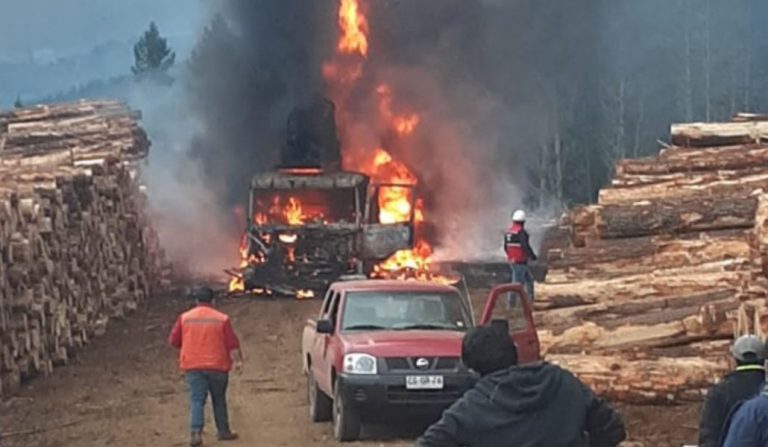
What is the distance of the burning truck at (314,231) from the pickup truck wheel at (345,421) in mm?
14886

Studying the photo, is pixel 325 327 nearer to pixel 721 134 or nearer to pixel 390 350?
pixel 390 350

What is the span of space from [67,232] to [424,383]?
34.9ft

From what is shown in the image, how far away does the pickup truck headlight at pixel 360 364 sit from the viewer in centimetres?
1527

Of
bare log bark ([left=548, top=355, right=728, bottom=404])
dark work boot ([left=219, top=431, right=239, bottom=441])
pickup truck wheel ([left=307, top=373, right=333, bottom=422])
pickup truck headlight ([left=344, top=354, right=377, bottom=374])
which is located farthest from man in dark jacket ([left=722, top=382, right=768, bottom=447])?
pickup truck wheel ([left=307, top=373, right=333, bottom=422])

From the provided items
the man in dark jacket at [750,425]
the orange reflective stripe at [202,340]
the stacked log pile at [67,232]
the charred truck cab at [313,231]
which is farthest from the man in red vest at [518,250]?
the man in dark jacket at [750,425]

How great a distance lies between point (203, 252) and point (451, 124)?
879cm

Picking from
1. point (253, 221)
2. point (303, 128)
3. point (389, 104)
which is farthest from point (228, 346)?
point (389, 104)

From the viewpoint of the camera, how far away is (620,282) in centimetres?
1488

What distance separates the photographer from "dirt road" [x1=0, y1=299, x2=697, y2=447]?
51.9 feet

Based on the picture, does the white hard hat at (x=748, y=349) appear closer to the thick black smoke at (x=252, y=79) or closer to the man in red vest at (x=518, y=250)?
the man in red vest at (x=518, y=250)

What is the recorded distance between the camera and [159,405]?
18.8 meters

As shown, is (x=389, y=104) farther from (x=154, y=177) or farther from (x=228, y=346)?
(x=228, y=346)

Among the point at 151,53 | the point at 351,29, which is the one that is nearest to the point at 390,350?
the point at 351,29

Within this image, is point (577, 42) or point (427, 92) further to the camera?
point (577, 42)
